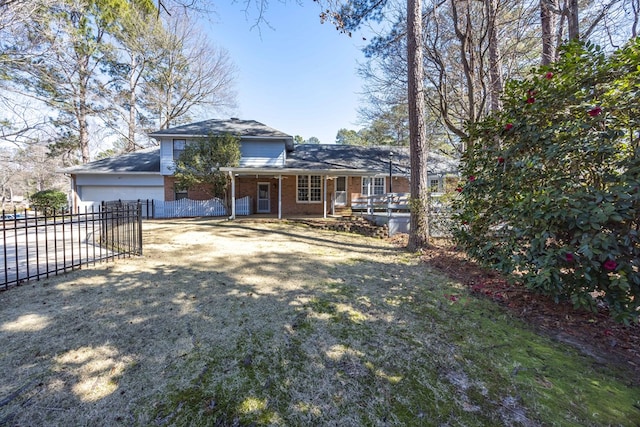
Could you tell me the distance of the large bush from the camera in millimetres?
2717

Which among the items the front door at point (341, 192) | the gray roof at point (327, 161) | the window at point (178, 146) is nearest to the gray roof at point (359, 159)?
the gray roof at point (327, 161)

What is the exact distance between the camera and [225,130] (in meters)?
16.4

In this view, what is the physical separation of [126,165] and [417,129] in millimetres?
17858

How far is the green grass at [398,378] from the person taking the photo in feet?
6.63

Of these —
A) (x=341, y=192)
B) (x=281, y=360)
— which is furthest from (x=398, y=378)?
(x=341, y=192)

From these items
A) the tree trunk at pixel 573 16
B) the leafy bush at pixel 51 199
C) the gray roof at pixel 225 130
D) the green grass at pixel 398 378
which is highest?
the gray roof at pixel 225 130

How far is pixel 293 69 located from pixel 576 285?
16327mm

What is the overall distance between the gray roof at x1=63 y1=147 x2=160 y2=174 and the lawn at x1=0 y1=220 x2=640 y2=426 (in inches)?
562

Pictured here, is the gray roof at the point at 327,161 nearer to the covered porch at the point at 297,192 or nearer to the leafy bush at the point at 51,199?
the covered porch at the point at 297,192

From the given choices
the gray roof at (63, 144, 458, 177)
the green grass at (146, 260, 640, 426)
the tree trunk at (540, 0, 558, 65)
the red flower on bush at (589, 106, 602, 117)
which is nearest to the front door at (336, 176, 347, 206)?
the gray roof at (63, 144, 458, 177)

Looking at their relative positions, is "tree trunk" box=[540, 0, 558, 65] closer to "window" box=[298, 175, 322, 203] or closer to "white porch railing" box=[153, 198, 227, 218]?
"window" box=[298, 175, 322, 203]

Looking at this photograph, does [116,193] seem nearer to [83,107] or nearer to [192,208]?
[192,208]

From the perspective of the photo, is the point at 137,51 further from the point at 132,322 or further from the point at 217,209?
the point at 132,322

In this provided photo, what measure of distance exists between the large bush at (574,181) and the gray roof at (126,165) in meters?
18.0
